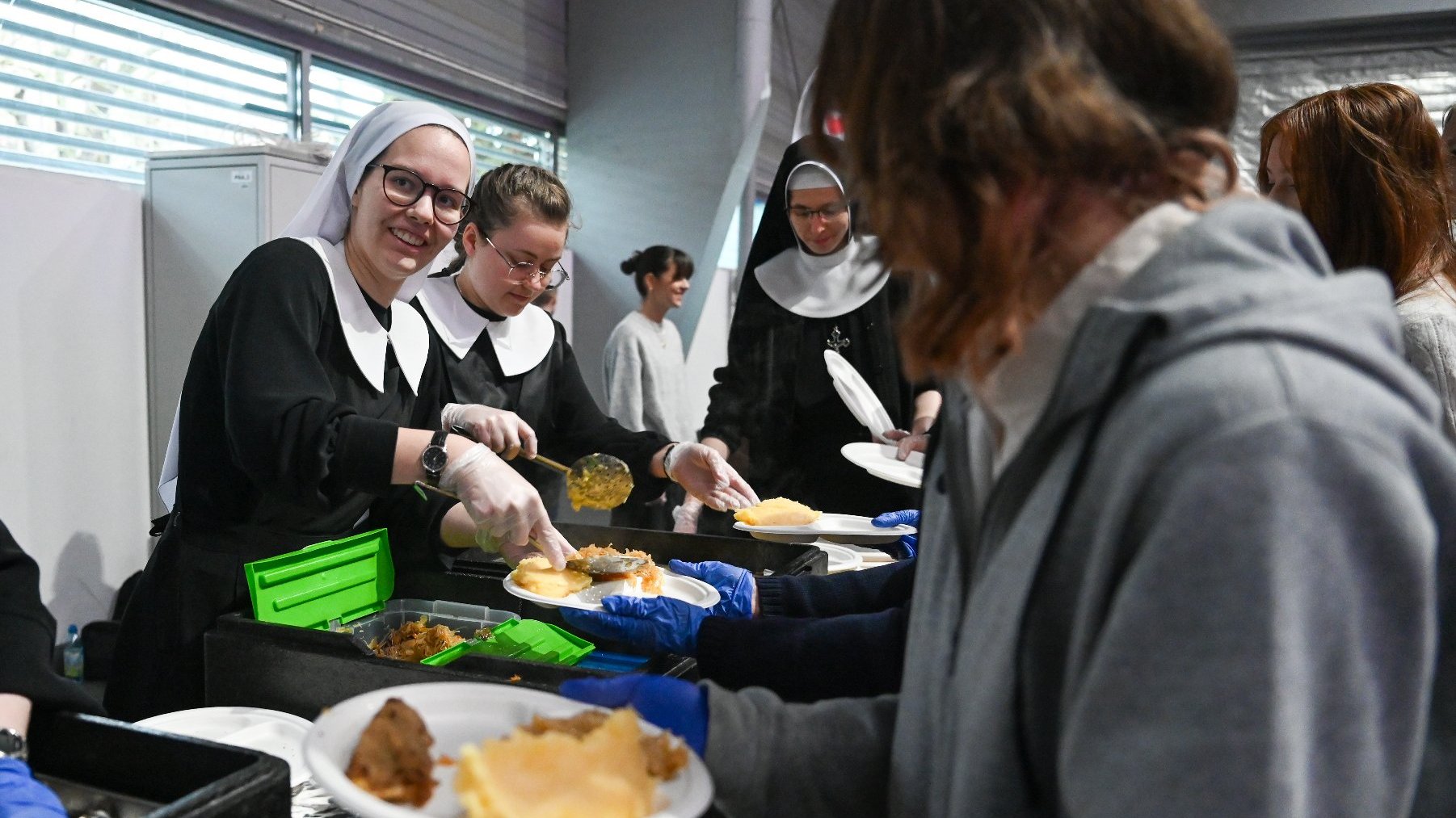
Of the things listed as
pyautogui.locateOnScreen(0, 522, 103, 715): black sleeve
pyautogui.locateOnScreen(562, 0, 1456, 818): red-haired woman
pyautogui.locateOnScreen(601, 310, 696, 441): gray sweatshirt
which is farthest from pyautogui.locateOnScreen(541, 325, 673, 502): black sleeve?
pyautogui.locateOnScreen(601, 310, 696, 441): gray sweatshirt

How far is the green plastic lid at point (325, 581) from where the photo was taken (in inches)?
58.5

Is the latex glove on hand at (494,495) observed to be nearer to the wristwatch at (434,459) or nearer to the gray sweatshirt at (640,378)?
the wristwatch at (434,459)

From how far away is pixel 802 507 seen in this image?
2.47 m

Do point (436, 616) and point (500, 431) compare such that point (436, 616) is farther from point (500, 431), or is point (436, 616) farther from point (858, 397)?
point (858, 397)

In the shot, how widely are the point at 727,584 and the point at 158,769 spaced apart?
3.26ft

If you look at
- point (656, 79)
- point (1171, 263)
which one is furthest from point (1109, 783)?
point (656, 79)

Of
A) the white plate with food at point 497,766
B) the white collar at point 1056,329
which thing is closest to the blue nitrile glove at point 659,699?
the white plate with food at point 497,766

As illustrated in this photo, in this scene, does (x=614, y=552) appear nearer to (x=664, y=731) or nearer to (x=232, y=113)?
(x=664, y=731)

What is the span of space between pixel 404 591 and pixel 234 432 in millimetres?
419

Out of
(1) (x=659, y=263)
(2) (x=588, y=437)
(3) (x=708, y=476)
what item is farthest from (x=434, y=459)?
(1) (x=659, y=263)

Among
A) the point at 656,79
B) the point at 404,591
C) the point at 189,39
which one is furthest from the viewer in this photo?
the point at 656,79

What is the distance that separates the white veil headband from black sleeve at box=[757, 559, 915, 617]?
110 cm

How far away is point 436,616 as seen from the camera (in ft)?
5.97

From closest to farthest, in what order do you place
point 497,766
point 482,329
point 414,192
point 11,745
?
point 497,766 → point 11,745 → point 414,192 → point 482,329
